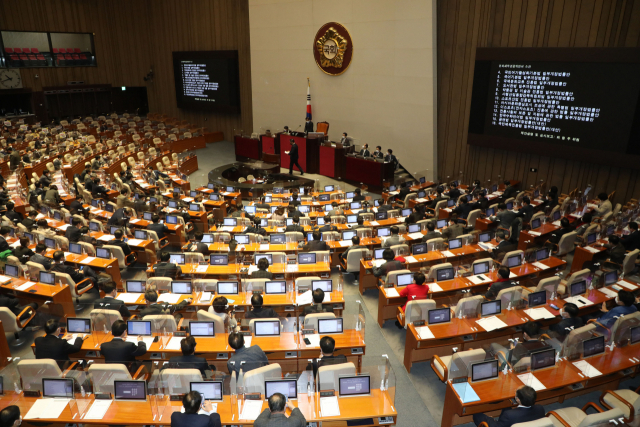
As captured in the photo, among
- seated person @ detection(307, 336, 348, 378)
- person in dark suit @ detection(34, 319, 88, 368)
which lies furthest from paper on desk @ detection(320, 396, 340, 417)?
person in dark suit @ detection(34, 319, 88, 368)

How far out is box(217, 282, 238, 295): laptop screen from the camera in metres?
7.41

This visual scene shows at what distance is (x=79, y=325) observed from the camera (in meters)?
6.33

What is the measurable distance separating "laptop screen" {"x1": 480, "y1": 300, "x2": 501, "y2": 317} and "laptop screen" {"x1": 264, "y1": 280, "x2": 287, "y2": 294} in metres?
3.22

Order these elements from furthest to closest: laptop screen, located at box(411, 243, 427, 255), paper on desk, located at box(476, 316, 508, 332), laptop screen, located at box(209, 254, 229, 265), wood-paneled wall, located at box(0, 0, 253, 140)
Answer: wood-paneled wall, located at box(0, 0, 253, 140) < laptop screen, located at box(411, 243, 427, 255) < laptop screen, located at box(209, 254, 229, 265) < paper on desk, located at box(476, 316, 508, 332)

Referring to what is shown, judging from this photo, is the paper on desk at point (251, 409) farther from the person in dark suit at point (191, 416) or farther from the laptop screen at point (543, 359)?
the laptop screen at point (543, 359)

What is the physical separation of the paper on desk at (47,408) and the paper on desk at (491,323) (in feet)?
18.2

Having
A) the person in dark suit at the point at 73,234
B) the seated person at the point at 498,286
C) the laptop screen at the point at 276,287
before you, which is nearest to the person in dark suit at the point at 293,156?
the person in dark suit at the point at 73,234

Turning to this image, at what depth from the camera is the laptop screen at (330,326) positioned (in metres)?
6.23

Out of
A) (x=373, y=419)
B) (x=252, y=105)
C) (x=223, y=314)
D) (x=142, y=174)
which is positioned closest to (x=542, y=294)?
(x=373, y=419)

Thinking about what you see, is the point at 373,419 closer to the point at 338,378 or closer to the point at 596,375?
the point at 338,378

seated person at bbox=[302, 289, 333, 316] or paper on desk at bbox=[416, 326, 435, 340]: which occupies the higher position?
seated person at bbox=[302, 289, 333, 316]

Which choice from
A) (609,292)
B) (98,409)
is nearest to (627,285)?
(609,292)

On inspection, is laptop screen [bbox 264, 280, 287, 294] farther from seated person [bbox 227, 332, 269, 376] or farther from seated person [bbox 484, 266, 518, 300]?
seated person [bbox 484, 266, 518, 300]

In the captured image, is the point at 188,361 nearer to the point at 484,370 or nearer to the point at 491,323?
the point at 484,370
